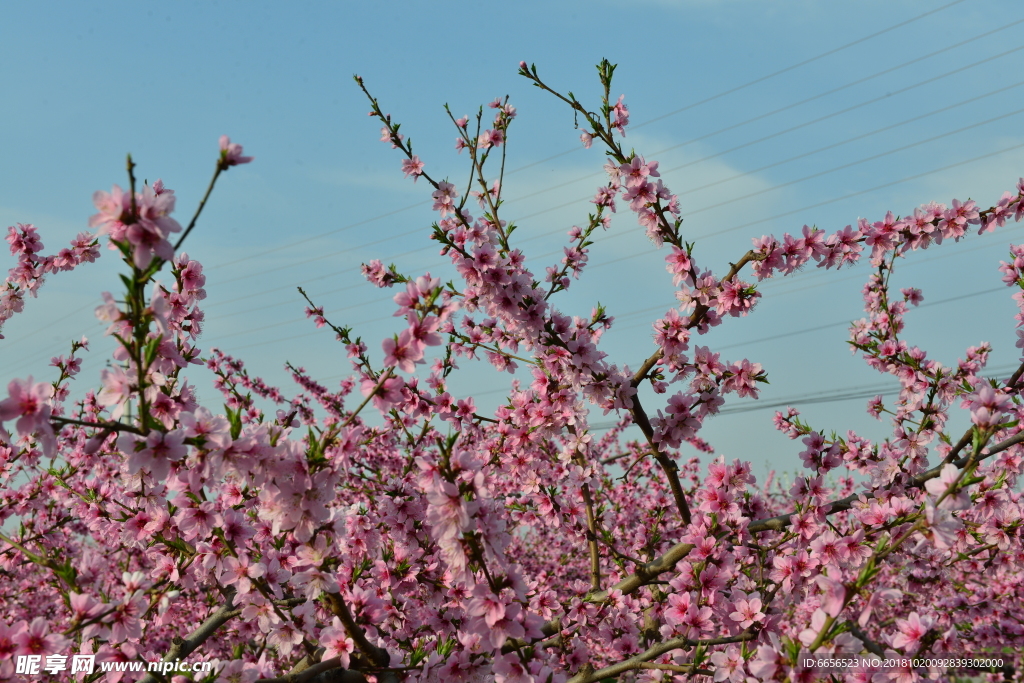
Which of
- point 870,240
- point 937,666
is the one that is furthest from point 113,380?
point 870,240

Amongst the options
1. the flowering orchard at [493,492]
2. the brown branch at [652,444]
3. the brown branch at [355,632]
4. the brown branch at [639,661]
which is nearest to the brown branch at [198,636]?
the flowering orchard at [493,492]

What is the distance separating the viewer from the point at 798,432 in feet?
20.8

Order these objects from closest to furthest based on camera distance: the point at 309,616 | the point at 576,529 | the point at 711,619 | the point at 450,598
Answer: the point at 309,616 < the point at 711,619 < the point at 450,598 < the point at 576,529

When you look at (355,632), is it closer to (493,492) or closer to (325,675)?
(325,675)

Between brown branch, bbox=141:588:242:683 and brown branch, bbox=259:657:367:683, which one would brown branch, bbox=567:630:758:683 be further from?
brown branch, bbox=141:588:242:683

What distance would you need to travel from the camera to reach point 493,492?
15.3 ft

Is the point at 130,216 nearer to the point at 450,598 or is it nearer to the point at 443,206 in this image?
the point at 450,598

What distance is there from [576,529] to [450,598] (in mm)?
1327

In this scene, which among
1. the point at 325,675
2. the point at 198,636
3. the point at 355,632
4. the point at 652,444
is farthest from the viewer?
the point at 652,444

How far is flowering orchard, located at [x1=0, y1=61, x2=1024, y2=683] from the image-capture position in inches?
98.5

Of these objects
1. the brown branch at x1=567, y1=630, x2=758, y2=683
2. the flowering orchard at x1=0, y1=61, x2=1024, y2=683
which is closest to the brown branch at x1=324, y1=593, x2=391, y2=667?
the flowering orchard at x1=0, y1=61, x2=1024, y2=683

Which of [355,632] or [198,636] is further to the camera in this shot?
[198,636]

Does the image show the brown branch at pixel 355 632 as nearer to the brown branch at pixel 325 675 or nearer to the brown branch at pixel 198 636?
the brown branch at pixel 325 675

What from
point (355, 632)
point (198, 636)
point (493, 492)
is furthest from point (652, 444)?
point (198, 636)
